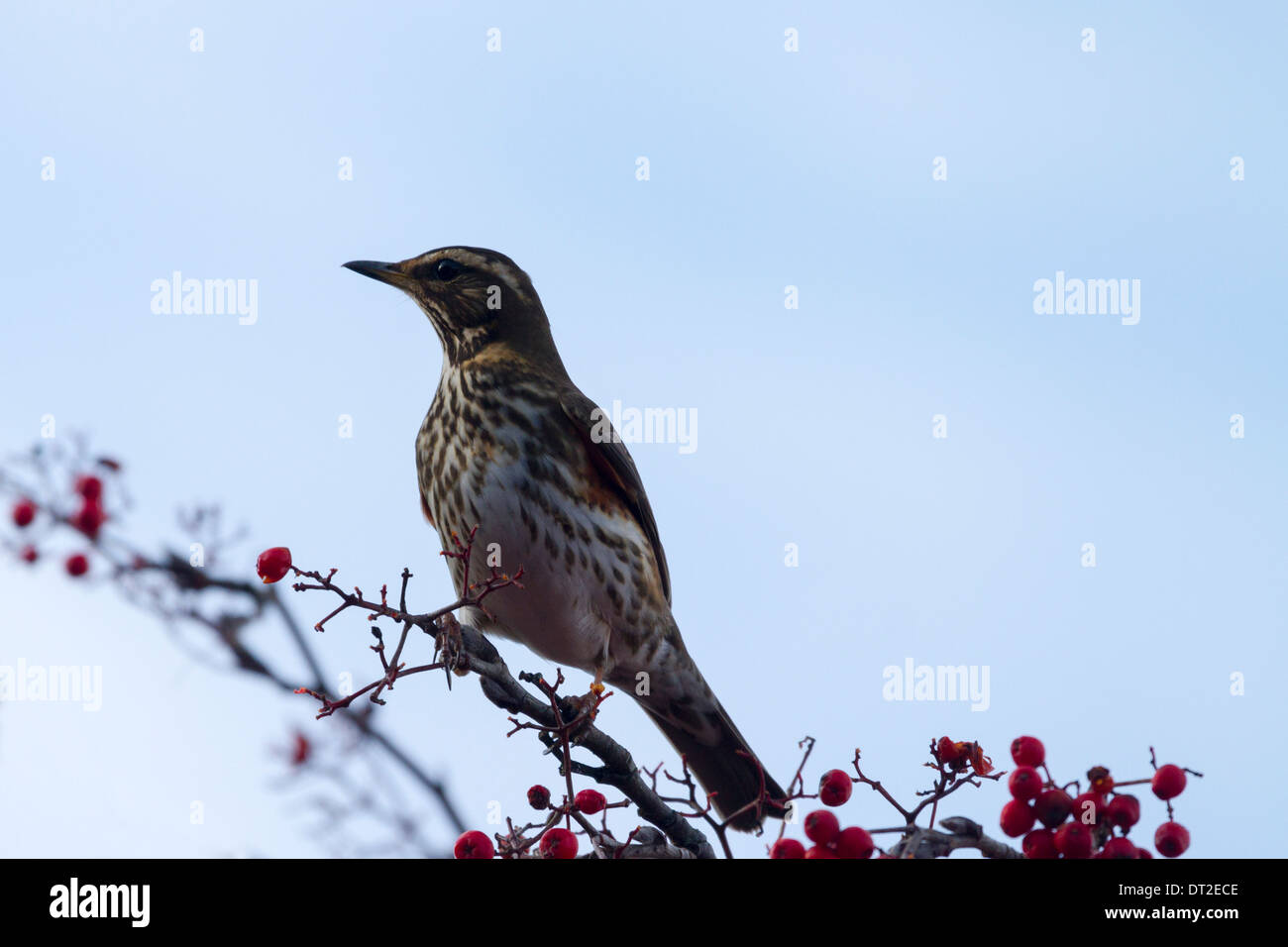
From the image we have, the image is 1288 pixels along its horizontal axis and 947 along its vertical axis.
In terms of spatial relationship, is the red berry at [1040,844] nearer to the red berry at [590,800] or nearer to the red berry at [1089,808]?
the red berry at [1089,808]

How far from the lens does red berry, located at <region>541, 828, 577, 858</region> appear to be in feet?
8.58

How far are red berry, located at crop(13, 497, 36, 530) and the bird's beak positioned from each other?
142cm

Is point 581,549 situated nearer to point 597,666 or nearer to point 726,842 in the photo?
point 597,666

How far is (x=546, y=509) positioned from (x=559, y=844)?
5.96 ft

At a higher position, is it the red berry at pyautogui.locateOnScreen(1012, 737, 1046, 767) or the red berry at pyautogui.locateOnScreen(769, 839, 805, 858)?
the red berry at pyautogui.locateOnScreen(1012, 737, 1046, 767)

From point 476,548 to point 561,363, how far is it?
1.24 meters

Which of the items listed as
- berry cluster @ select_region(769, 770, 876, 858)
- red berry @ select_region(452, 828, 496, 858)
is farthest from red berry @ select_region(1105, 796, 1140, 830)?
red berry @ select_region(452, 828, 496, 858)

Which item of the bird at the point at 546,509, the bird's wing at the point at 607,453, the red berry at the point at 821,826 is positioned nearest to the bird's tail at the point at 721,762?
the bird at the point at 546,509

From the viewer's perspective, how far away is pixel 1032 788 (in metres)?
2.37

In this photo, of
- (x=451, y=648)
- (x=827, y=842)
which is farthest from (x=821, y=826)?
(x=451, y=648)

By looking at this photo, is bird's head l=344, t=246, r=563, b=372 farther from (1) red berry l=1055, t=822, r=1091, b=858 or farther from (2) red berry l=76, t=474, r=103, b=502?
(1) red berry l=1055, t=822, r=1091, b=858

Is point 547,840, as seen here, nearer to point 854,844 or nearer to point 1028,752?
point 854,844
